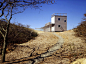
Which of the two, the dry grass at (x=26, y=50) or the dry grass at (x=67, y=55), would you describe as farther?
the dry grass at (x=26, y=50)

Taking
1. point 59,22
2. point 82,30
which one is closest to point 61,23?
point 59,22

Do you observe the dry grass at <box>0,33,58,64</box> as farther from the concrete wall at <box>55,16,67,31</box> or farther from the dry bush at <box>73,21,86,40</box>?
the concrete wall at <box>55,16,67,31</box>

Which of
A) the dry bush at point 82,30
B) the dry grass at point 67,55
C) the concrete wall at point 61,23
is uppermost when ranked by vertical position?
the concrete wall at point 61,23

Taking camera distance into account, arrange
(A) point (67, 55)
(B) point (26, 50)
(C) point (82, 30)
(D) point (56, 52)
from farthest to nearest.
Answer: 1. (C) point (82, 30)
2. (B) point (26, 50)
3. (D) point (56, 52)
4. (A) point (67, 55)

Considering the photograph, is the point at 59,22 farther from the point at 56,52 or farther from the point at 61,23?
the point at 56,52

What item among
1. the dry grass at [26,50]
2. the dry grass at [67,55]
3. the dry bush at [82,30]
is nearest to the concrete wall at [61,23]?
the dry bush at [82,30]

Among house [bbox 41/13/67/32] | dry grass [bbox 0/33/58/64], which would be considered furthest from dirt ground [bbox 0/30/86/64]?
house [bbox 41/13/67/32]

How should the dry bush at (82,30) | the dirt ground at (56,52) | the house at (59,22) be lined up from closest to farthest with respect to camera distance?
the dirt ground at (56,52)
the dry bush at (82,30)
the house at (59,22)

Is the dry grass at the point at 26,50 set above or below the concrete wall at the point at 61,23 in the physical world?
below

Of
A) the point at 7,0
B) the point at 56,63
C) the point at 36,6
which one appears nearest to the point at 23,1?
the point at 36,6

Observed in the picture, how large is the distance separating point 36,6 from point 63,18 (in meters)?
25.0

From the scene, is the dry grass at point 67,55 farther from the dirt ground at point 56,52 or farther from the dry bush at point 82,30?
the dry bush at point 82,30

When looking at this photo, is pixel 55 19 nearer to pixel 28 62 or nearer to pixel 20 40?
pixel 20 40

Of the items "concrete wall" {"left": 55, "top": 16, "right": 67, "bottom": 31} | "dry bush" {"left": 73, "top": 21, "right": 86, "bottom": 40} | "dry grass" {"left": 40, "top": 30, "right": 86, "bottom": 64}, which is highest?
"concrete wall" {"left": 55, "top": 16, "right": 67, "bottom": 31}
